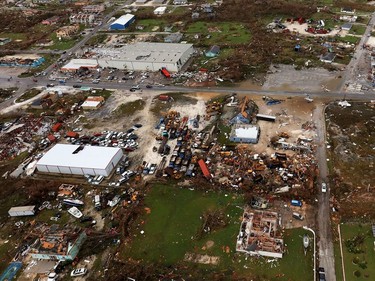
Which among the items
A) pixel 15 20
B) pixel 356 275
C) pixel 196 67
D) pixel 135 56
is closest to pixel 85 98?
pixel 135 56

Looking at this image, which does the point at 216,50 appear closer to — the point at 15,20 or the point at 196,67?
the point at 196,67

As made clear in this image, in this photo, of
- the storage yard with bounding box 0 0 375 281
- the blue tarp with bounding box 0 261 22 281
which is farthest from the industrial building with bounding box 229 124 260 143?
the blue tarp with bounding box 0 261 22 281

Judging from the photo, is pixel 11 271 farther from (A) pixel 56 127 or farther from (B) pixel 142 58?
(B) pixel 142 58

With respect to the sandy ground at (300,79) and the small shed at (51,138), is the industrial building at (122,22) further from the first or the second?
the small shed at (51,138)

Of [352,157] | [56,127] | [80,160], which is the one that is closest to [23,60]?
[56,127]

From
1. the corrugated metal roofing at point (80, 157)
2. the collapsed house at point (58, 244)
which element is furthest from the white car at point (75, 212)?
the corrugated metal roofing at point (80, 157)

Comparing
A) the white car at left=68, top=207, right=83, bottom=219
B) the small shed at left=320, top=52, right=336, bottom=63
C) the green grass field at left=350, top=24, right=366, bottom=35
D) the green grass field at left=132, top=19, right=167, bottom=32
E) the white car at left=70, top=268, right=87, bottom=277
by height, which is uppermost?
the green grass field at left=132, top=19, right=167, bottom=32

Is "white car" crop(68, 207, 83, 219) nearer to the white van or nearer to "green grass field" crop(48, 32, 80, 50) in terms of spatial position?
the white van
